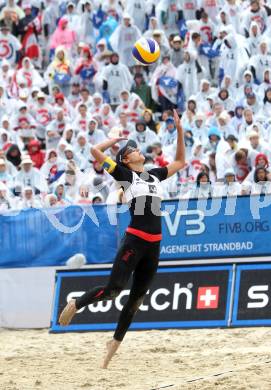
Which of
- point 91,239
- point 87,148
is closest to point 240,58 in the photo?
point 87,148

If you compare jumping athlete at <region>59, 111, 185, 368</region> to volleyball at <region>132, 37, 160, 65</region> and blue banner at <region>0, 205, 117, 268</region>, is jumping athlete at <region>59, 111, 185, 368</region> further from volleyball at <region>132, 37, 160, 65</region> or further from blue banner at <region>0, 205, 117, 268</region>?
blue banner at <region>0, 205, 117, 268</region>

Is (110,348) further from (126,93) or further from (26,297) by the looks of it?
(126,93)

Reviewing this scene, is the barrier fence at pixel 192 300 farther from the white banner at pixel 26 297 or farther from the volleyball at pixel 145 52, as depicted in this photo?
the volleyball at pixel 145 52

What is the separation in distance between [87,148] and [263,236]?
6343mm

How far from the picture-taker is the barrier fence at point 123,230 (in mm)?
12516

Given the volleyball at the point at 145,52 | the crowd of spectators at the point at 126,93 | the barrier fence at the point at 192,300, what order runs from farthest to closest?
1. the crowd of spectators at the point at 126,93
2. the barrier fence at the point at 192,300
3. the volleyball at the point at 145,52

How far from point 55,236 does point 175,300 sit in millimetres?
2008

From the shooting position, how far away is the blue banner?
43.5ft

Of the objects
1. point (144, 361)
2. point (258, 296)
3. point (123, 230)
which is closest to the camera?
point (144, 361)

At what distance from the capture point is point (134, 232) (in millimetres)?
9250

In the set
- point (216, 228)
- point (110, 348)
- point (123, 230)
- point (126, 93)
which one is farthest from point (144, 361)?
point (126, 93)

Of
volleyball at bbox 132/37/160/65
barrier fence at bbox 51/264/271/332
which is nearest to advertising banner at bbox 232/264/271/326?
barrier fence at bbox 51/264/271/332

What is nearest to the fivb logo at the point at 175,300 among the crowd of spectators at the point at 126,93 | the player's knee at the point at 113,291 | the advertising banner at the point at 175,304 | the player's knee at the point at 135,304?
the advertising banner at the point at 175,304

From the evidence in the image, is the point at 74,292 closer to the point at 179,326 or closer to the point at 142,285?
the point at 179,326
